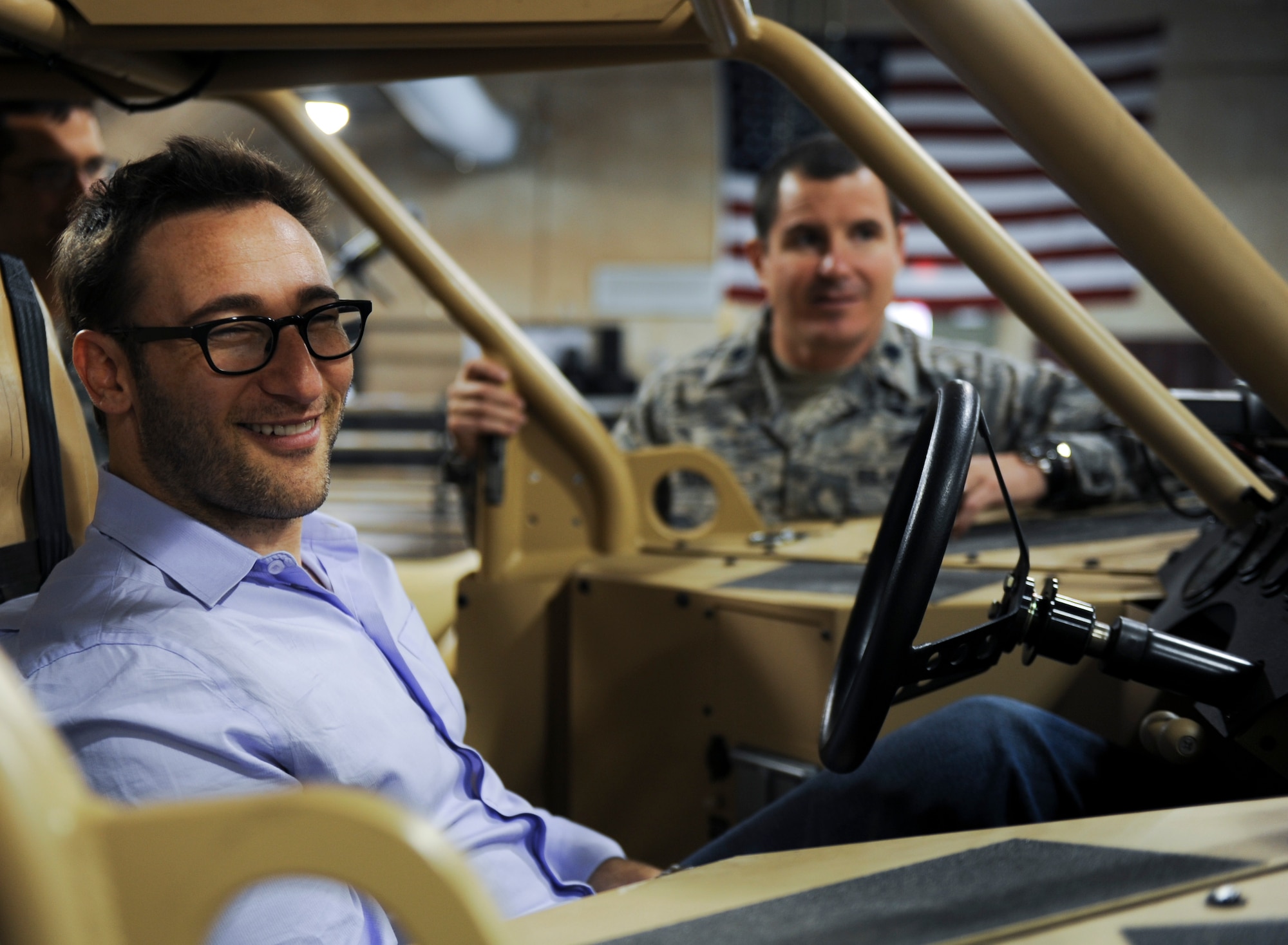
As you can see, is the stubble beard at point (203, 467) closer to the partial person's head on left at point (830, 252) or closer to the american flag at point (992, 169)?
the partial person's head on left at point (830, 252)

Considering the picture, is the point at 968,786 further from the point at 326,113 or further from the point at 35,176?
the point at 35,176

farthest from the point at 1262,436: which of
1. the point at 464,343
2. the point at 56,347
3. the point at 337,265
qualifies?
the point at 337,265

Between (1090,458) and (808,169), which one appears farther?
(808,169)

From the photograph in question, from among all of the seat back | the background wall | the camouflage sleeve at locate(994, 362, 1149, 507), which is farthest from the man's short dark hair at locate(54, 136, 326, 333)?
the background wall

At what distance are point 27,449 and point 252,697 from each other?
1.68 feet

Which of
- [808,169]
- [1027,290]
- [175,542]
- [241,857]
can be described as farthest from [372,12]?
[808,169]

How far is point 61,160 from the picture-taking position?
1.85 m

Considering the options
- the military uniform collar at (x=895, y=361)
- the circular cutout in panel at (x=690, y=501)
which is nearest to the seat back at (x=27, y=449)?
the circular cutout in panel at (x=690, y=501)

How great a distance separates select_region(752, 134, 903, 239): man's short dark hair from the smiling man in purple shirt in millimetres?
1331

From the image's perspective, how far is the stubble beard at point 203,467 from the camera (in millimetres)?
1008

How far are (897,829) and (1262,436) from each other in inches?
32.3

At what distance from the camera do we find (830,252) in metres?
2.29

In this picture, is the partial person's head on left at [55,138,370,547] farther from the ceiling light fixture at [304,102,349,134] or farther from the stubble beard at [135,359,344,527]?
the ceiling light fixture at [304,102,349,134]

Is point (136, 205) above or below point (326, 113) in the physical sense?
below
